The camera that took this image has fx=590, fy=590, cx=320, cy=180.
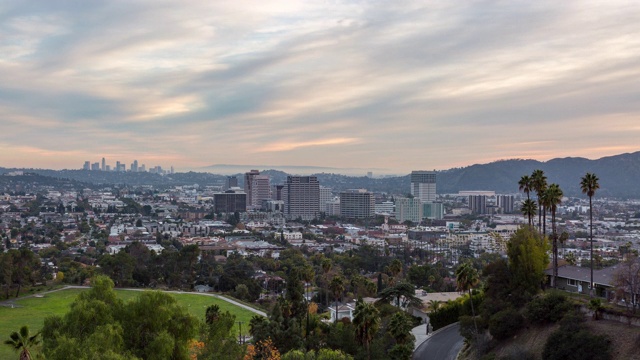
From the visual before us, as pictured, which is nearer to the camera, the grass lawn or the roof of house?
the roof of house

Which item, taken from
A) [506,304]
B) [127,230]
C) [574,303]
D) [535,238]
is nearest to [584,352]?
[574,303]

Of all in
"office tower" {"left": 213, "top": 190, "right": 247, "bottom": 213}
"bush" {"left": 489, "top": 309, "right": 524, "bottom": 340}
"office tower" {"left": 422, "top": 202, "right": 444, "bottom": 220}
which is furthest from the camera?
"office tower" {"left": 213, "top": 190, "right": 247, "bottom": 213}

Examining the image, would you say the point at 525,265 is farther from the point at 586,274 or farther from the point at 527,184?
the point at 527,184

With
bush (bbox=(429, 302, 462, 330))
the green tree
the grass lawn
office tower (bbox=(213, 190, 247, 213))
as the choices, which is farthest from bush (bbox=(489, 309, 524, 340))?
office tower (bbox=(213, 190, 247, 213))

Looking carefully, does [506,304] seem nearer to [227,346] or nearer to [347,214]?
[227,346]

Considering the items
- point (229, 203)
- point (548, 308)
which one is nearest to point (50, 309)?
point (548, 308)

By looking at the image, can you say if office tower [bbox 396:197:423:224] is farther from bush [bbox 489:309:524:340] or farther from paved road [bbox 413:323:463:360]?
bush [bbox 489:309:524:340]
